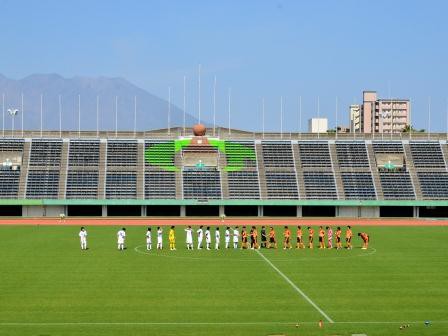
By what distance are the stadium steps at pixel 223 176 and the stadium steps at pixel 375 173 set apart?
1810cm

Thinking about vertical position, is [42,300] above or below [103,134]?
below

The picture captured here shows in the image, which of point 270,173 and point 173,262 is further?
point 270,173

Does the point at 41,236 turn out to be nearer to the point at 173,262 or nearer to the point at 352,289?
the point at 173,262

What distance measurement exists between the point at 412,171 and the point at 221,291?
6626 centimetres

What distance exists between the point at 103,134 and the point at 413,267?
212ft

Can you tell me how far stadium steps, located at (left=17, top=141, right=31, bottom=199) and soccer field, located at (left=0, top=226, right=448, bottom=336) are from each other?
39.4m

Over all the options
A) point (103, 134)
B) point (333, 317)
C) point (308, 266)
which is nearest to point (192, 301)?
point (333, 317)

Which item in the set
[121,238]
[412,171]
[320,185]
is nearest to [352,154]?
[412,171]

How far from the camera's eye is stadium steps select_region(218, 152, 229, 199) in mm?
81625

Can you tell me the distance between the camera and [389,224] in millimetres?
67625

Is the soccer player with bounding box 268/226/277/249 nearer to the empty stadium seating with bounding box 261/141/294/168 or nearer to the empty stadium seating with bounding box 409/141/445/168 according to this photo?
the empty stadium seating with bounding box 261/141/294/168

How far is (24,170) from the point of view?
8381cm

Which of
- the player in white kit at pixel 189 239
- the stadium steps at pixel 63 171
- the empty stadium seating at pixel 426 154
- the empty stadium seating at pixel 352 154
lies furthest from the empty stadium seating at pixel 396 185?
the player in white kit at pixel 189 239

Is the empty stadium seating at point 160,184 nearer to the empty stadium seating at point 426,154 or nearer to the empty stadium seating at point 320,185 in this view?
the empty stadium seating at point 320,185
